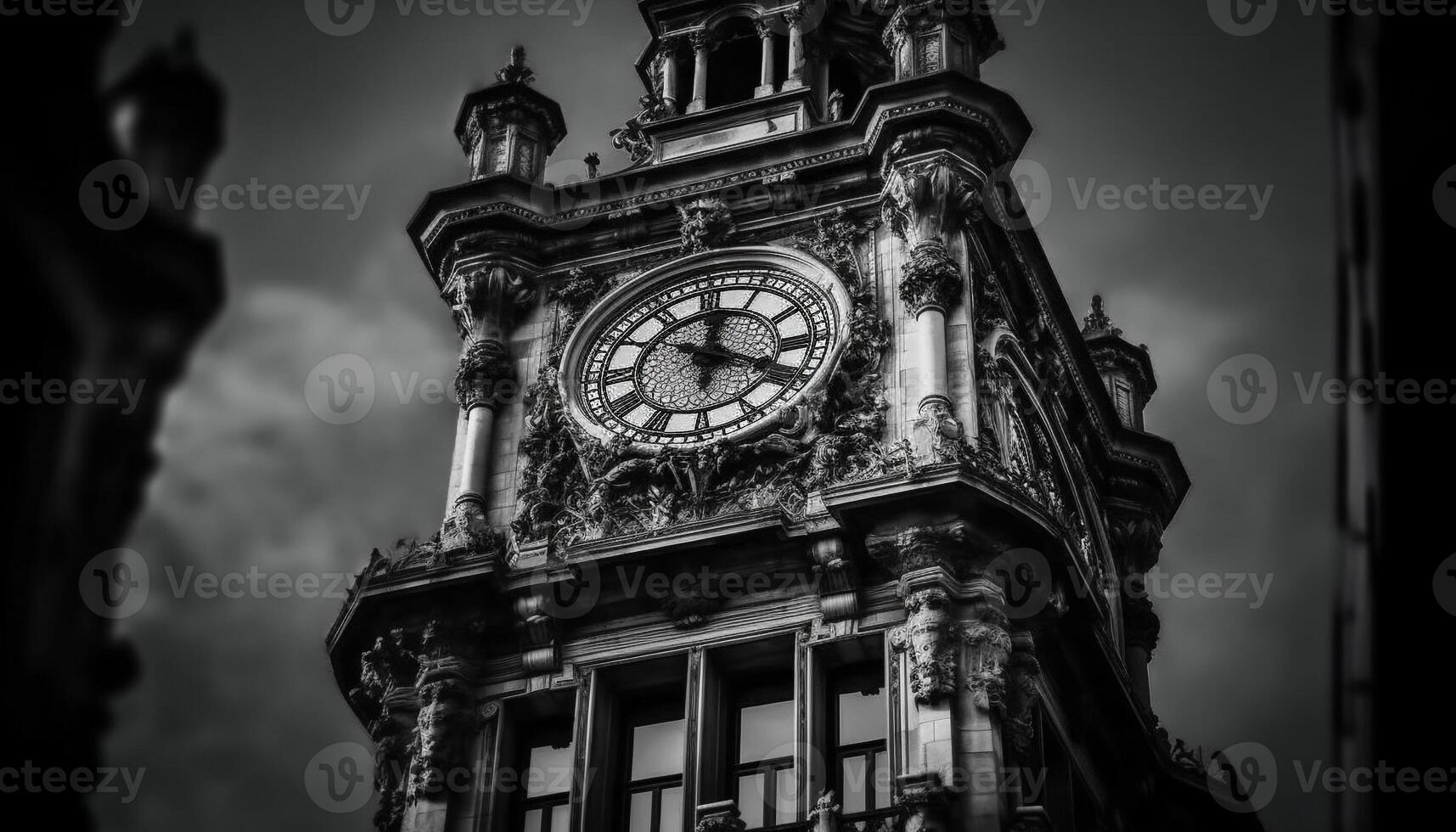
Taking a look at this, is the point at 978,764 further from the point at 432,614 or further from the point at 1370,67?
the point at 1370,67

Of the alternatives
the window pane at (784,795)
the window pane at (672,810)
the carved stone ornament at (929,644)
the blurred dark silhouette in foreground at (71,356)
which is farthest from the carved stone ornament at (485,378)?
the blurred dark silhouette in foreground at (71,356)

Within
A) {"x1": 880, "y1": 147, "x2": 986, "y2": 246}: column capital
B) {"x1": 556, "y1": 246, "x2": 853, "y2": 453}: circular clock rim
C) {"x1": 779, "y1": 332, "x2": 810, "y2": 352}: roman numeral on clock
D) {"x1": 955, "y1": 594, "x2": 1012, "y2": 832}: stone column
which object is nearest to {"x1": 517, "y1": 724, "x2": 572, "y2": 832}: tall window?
{"x1": 556, "y1": 246, "x2": 853, "y2": 453}: circular clock rim

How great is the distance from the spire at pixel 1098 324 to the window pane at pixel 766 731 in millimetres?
18709

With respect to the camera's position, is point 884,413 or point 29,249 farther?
point 884,413

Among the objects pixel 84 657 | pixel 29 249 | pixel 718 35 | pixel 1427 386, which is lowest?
pixel 84 657

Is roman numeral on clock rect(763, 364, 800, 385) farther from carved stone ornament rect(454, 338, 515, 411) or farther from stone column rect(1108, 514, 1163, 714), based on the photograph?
stone column rect(1108, 514, 1163, 714)

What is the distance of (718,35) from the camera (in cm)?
4903

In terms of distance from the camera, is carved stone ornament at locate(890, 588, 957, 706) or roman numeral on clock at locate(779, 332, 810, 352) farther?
roman numeral on clock at locate(779, 332, 810, 352)

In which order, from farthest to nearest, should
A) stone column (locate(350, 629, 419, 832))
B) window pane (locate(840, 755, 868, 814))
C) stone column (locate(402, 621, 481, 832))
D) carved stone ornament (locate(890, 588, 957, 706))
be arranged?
stone column (locate(350, 629, 419, 832))
stone column (locate(402, 621, 481, 832))
window pane (locate(840, 755, 868, 814))
carved stone ornament (locate(890, 588, 957, 706))

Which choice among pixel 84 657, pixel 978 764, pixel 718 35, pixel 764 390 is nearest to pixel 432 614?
pixel 764 390

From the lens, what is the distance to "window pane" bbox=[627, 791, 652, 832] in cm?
3641

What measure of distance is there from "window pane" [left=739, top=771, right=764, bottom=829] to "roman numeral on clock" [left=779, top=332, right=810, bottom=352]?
7.42 meters

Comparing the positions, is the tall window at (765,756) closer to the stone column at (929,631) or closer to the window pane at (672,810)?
the window pane at (672,810)

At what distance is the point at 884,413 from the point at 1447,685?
17941mm
